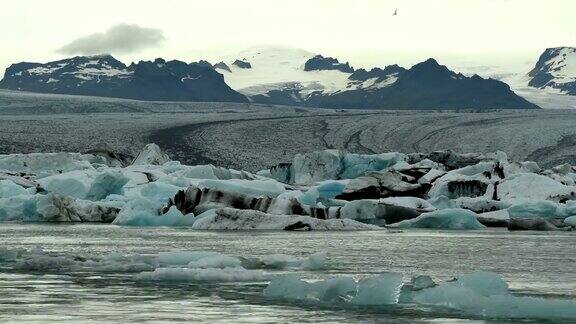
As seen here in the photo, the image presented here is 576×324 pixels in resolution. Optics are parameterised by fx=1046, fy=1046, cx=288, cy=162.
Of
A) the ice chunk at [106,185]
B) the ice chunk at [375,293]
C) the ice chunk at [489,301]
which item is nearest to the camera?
the ice chunk at [489,301]

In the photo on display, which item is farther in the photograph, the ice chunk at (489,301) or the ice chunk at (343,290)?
the ice chunk at (343,290)

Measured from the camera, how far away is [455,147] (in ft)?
167

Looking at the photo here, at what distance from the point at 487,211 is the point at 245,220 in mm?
6599

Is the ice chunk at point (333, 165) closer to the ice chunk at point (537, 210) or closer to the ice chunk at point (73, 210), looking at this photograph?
the ice chunk at point (73, 210)

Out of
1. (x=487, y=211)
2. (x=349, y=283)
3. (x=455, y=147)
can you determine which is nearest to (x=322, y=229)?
(x=487, y=211)

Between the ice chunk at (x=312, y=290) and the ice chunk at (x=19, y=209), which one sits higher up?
the ice chunk at (x=312, y=290)

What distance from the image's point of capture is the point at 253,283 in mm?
10523

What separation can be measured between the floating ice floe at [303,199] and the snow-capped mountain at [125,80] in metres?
146

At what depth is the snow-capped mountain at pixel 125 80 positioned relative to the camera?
589 feet

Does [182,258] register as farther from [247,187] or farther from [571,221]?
[247,187]

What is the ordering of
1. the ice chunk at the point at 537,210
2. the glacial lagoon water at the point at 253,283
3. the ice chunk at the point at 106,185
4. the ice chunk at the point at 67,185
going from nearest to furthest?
the glacial lagoon water at the point at 253,283 < the ice chunk at the point at 537,210 < the ice chunk at the point at 106,185 < the ice chunk at the point at 67,185

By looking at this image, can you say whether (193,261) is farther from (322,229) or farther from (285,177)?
(285,177)

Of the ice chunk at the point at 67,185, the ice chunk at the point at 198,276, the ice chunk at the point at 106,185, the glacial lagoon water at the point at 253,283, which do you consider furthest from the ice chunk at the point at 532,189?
the ice chunk at the point at 198,276

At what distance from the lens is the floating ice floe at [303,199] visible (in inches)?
885
